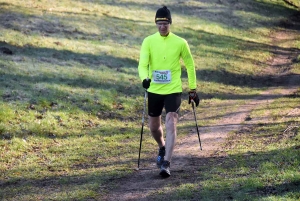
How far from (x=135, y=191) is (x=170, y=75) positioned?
232 centimetres

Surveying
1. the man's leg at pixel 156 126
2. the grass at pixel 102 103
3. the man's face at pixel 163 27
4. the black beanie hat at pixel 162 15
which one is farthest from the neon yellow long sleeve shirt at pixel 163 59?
the grass at pixel 102 103

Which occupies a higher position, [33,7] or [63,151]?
[33,7]

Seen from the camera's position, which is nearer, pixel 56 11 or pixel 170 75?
pixel 170 75

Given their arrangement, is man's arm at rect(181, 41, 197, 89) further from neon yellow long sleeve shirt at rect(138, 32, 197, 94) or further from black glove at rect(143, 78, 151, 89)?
black glove at rect(143, 78, 151, 89)

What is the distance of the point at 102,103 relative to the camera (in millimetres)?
18297

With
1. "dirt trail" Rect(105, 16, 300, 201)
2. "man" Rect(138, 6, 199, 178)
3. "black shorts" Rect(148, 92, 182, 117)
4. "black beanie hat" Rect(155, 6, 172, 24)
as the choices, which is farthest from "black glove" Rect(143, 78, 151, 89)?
"dirt trail" Rect(105, 16, 300, 201)

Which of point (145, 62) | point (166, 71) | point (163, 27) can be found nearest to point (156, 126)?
point (166, 71)

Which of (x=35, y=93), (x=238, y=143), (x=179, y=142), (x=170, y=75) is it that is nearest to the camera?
(x=170, y=75)

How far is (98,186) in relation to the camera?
32.8 feet

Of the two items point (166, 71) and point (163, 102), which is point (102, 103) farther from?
point (166, 71)

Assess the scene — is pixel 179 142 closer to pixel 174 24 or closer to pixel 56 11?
pixel 56 11

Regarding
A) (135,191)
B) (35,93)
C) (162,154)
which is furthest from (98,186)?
(35,93)

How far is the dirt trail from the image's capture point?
971 cm

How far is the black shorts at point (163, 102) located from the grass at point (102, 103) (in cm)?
139
